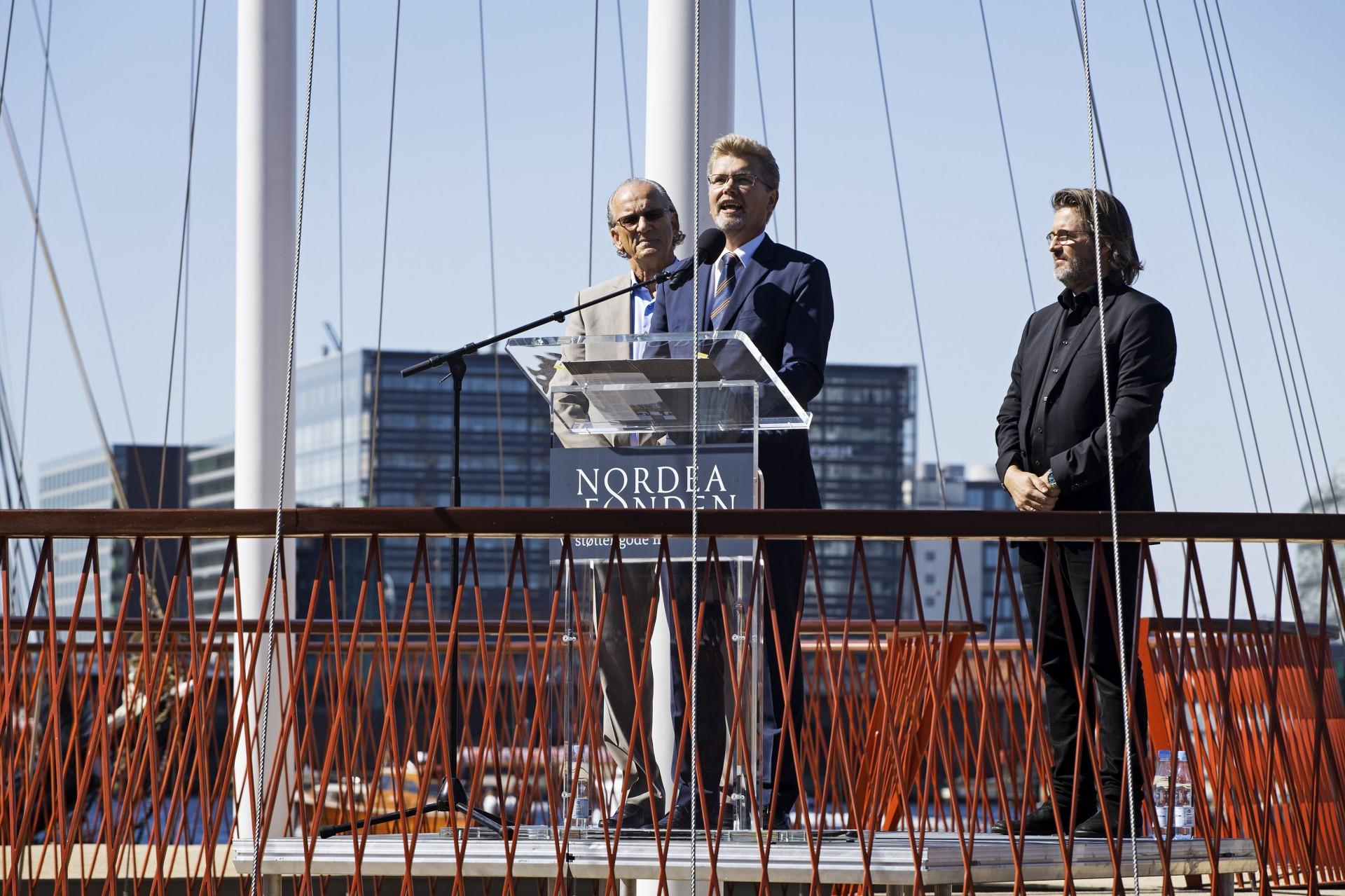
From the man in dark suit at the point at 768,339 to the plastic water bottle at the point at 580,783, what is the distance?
180 millimetres

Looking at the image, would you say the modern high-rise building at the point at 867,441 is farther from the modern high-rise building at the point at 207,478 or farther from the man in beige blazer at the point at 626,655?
the man in beige blazer at the point at 626,655

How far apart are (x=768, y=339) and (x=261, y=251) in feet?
9.73

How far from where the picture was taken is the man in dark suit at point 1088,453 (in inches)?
128

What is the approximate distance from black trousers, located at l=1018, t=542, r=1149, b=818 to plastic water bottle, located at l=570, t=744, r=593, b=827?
917 mm

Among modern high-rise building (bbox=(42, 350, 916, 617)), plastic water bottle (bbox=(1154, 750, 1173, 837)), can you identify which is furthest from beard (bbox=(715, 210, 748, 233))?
modern high-rise building (bbox=(42, 350, 916, 617))

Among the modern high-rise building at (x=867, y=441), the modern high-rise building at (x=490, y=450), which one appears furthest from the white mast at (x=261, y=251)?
the modern high-rise building at (x=867, y=441)

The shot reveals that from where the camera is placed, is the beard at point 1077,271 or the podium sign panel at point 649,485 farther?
the beard at point 1077,271

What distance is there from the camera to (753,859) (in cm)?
294

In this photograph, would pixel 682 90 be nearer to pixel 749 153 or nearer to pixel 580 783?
pixel 749 153

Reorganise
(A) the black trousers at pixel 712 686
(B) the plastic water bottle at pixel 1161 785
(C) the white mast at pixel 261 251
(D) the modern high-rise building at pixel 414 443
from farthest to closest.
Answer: (D) the modern high-rise building at pixel 414 443 < (C) the white mast at pixel 261 251 < (B) the plastic water bottle at pixel 1161 785 < (A) the black trousers at pixel 712 686

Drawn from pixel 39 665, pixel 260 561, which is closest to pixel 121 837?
pixel 39 665

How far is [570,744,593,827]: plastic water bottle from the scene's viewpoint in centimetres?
294

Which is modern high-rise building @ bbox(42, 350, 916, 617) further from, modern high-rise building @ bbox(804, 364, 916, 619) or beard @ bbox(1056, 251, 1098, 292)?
beard @ bbox(1056, 251, 1098, 292)

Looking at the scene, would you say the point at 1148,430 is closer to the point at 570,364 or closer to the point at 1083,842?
the point at 1083,842
